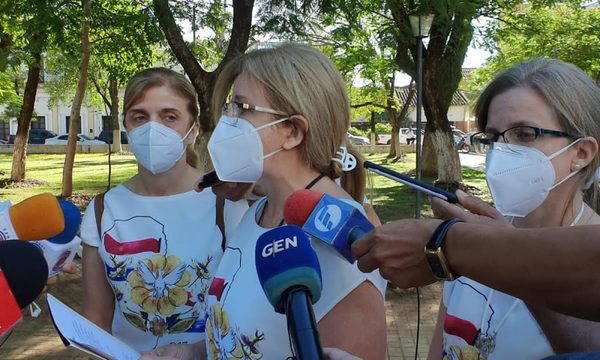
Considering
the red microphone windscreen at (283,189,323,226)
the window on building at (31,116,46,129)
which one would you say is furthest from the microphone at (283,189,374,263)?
the window on building at (31,116,46,129)

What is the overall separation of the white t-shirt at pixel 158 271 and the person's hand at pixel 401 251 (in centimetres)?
113

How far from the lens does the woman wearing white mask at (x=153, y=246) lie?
8.00ft

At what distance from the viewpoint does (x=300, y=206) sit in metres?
1.52

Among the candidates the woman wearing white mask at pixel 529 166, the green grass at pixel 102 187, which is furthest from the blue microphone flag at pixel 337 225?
the green grass at pixel 102 187

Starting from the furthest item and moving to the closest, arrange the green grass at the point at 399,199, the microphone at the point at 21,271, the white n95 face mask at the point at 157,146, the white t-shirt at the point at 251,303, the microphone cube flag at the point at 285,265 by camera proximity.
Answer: the green grass at the point at 399,199 → the white n95 face mask at the point at 157,146 → the white t-shirt at the point at 251,303 → the microphone at the point at 21,271 → the microphone cube flag at the point at 285,265

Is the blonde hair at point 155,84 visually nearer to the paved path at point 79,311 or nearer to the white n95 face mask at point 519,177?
the white n95 face mask at point 519,177

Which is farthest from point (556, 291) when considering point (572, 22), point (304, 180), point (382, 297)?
point (572, 22)

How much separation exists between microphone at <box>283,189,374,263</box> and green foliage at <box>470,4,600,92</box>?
16195 millimetres

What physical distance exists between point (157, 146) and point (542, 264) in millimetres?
2016

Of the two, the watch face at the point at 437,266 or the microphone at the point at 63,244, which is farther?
the microphone at the point at 63,244

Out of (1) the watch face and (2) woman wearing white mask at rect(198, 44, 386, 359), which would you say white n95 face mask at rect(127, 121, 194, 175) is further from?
(1) the watch face

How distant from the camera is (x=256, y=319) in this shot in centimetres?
168

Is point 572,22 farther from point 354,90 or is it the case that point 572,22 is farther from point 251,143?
point 251,143

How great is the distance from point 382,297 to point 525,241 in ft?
2.25
